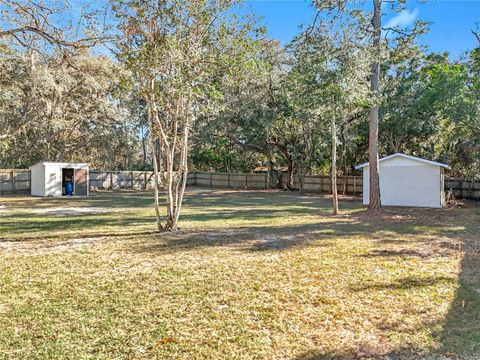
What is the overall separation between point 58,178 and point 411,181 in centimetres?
1687

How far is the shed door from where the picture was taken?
20344 millimetres

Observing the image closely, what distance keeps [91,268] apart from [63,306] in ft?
4.47

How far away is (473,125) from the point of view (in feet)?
52.9

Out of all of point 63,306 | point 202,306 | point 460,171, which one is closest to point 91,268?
point 63,306

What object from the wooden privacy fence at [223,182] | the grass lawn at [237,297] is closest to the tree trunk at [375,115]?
the grass lawn at [237,297]

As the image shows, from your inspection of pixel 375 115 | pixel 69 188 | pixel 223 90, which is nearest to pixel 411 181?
pixel 375 115

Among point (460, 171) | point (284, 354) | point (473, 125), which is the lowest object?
point (284, 354)

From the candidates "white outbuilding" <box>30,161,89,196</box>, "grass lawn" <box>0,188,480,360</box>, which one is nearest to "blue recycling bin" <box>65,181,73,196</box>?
"white outbuilding" <box>30,161,89,196</box>

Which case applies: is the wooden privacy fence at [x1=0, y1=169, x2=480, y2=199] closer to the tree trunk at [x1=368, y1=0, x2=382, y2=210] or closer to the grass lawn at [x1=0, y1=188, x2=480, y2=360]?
the tree trunk at [x1=368, y1=0, x2=382, y2=210]

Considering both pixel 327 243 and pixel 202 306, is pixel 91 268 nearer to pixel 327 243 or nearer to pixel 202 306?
pixel 202 306

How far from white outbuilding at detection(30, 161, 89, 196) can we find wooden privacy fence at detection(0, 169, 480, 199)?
1.91 metres

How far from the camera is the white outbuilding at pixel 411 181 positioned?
14.8 meters

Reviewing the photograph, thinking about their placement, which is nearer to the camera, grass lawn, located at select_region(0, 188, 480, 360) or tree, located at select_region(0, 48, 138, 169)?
grass lawn, located at select_region(0, 188, 480, 360)

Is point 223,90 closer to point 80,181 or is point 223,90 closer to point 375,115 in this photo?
point 80,181
